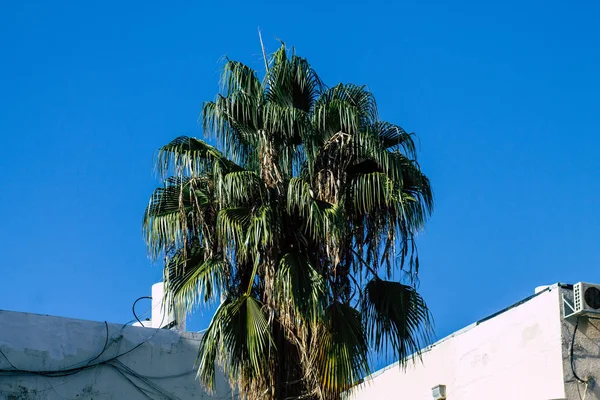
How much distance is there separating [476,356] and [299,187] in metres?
6.61

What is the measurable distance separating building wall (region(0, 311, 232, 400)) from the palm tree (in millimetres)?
2598

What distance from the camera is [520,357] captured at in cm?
1734

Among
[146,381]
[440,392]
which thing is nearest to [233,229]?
[146,381]

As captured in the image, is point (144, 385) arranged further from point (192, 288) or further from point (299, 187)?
point (299, 187)

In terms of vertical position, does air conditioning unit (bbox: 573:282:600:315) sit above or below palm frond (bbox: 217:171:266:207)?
below

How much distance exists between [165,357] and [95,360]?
1.26 meters

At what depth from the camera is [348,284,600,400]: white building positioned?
53.5 feet

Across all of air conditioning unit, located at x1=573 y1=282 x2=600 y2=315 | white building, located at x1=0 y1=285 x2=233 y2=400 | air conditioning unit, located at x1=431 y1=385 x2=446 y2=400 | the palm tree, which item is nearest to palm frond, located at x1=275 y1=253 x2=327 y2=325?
the palm tree

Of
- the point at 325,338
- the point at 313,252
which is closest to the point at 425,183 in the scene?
the point at 313,252

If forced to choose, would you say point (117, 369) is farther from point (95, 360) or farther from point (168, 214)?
point (168, 214)

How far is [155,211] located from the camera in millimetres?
14766

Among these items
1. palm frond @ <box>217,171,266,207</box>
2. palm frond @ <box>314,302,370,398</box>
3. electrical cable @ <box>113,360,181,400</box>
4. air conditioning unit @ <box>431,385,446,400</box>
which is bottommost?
palm frond @ <box>314,302,370,398</box>

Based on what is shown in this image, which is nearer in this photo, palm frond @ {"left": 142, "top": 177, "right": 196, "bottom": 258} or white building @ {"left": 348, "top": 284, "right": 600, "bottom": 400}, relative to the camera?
palm frond @ {"left": 142, "top": 177, "right": 196, "bottom": 258}

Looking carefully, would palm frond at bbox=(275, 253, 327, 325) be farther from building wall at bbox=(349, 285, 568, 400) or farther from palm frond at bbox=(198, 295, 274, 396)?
building wall at bbox=(349, 285, 568, 400)
